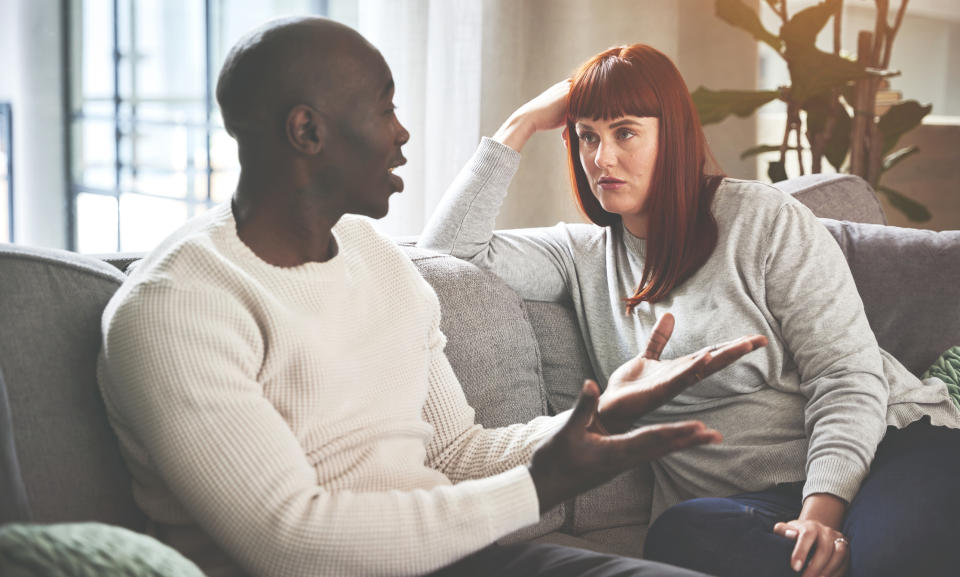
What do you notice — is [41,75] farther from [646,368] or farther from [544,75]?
[646,368]

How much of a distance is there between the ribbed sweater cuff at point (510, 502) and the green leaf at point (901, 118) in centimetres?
251

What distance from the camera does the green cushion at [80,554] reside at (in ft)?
2.36

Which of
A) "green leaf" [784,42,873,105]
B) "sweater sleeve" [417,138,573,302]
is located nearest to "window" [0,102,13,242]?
"sweater sleeve" [417,138,573,302]

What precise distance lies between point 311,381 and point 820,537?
0.73 metres

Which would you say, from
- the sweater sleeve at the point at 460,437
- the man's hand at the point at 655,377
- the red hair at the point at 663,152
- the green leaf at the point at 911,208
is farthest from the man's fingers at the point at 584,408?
the green leaf at the point at 911,208

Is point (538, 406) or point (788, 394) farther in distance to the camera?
point (538, 406)

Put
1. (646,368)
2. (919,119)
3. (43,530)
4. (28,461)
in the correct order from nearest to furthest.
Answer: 1. (43,530)
2. (28,461)
3. (646,368)
4. (919,119)

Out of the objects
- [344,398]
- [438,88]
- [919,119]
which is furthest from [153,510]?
[919,119]

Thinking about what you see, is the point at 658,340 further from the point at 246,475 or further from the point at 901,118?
the point at 901,118

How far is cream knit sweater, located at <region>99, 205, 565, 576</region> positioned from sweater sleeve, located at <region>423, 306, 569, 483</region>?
6cm

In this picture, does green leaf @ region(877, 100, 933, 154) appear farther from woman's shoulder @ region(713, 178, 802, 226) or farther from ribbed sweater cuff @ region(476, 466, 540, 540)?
ribbed sweater cuff @ region(476, 466, 540, 540)

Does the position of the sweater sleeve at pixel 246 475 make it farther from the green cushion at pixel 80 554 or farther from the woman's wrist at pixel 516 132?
the woman's wrist at pixel 516 132

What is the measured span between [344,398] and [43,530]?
41 cm

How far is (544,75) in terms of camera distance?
2.94m
